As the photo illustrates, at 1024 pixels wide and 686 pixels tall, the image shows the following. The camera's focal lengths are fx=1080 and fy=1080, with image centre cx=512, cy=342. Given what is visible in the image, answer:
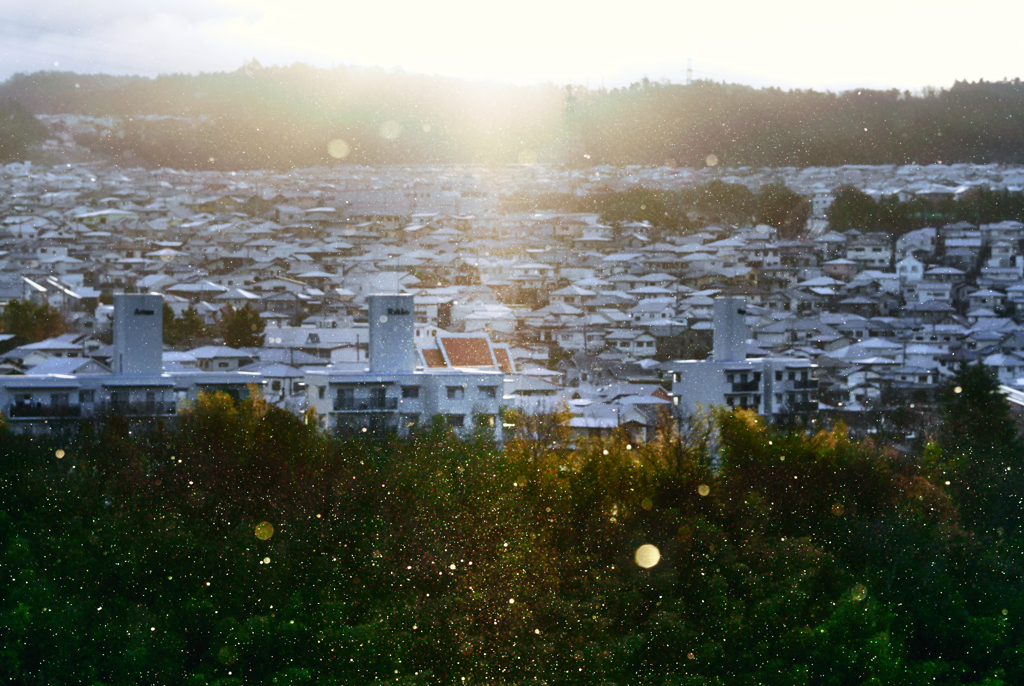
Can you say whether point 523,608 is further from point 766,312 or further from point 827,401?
point 766,312

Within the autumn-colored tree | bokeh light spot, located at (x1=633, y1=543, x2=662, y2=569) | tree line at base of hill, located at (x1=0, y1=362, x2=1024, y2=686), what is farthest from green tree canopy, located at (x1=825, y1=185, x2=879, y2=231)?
bokeh light spot, located at (x1=633, y1=543, x2=662, y2=569)

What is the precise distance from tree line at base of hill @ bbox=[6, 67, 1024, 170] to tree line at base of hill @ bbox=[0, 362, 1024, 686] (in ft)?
73.8

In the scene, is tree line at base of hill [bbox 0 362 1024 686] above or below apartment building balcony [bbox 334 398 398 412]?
below

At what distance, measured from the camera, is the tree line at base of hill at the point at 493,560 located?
3590mm

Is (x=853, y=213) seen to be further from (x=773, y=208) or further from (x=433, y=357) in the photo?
(x=433, y=357)

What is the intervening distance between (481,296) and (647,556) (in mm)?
9135

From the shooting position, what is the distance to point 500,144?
99.0 feet

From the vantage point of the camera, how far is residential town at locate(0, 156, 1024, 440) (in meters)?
6.07

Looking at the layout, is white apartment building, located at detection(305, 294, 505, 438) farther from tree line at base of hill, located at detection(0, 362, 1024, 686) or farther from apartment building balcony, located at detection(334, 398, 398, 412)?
tree line at base of hill, located at detection(0, 362, 1024, 686)

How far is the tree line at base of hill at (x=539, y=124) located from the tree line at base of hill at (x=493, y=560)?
22.5 m

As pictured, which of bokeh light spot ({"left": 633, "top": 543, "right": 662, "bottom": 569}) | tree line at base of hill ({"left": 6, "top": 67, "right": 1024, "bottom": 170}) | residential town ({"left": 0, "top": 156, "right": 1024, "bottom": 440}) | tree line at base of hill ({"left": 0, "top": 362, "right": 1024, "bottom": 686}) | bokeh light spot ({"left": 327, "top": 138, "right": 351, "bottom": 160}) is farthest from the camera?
bokeh light spot ({"left": 327, "top": 138, "right": 351, "bottom": 160})

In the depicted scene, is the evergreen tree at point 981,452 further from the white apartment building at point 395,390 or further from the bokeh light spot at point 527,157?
the bokeh light spot at point 527,157

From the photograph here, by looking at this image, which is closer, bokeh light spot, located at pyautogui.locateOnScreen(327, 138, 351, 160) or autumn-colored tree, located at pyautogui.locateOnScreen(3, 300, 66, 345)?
autumn-colored tree, located at pyautogui.locateOnScreen(3, 300, 66, 345)

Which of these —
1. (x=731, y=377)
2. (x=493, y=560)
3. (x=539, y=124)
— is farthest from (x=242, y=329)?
(x=539, y=124)
